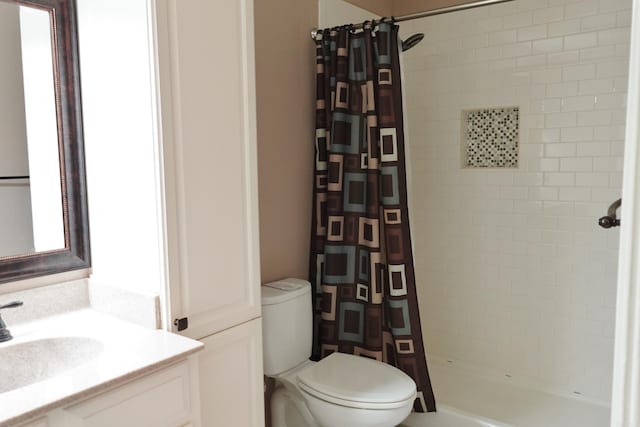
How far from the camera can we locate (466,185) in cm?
290

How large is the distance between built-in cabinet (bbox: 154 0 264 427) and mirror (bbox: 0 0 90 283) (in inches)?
16.0

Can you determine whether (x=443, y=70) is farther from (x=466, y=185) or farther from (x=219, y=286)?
(x=219, y=286)

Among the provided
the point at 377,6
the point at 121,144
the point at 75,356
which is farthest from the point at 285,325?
the point at 377,6

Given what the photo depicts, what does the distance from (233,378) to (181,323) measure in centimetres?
32

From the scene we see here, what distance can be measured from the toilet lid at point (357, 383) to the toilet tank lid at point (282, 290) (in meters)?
0.32

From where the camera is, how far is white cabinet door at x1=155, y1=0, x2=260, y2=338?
1.47 m

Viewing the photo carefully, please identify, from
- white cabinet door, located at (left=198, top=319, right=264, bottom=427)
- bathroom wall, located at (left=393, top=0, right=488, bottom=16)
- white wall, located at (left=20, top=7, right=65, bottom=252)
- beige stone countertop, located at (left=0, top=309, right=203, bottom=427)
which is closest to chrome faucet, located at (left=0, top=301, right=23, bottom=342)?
beige stone countertop, located at (left=0, top=309, right=203, bottom=427)

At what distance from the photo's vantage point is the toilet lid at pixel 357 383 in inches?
75.4

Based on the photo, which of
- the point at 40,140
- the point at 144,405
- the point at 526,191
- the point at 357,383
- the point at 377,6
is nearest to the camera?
the point at 144,405

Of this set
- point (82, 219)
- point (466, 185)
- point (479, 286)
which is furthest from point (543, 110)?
point (82, 219)

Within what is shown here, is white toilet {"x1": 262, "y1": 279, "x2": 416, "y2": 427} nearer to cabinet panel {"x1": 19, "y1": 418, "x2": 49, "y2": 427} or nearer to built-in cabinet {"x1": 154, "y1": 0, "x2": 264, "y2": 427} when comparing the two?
built-in cabinet {"x1": 154, "y1": 0, "x2": 264, "y2": 427}

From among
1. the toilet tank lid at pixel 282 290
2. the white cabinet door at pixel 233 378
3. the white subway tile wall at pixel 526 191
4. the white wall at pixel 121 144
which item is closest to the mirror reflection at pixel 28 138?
the white wall at pixel 121 144

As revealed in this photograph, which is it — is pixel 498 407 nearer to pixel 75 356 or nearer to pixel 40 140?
pixel 75 356

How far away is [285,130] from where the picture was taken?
2377 millimetres
